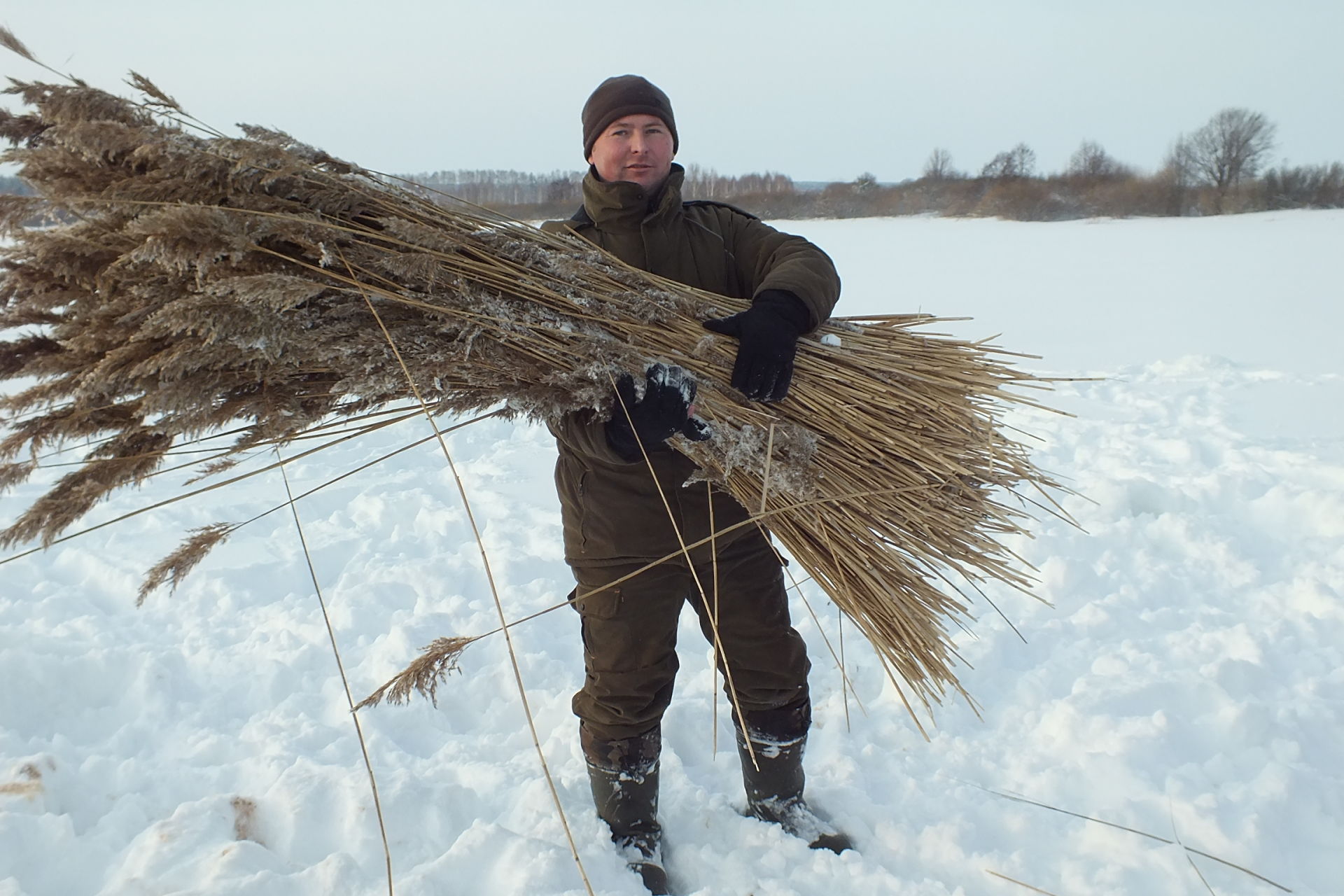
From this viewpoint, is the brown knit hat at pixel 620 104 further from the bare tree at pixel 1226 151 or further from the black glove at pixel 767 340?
the bare tree at pixel 1226 151

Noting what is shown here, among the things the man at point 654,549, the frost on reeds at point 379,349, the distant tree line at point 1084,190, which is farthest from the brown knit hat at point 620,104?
the distant tree line at point 1084,190

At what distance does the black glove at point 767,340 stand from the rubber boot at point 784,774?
0.73 m

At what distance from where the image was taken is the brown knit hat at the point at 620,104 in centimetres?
155

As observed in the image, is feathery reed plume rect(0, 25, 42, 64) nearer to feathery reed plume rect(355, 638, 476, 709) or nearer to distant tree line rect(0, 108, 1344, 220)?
feathery reed plume rect(355, 638, 476, 709)

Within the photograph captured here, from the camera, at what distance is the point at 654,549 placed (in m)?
1.56

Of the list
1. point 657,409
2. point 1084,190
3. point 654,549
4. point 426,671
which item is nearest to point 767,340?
point 657,409

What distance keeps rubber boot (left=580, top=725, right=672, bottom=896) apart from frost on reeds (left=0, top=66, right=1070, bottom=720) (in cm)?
40

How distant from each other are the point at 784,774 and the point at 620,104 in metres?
1.43

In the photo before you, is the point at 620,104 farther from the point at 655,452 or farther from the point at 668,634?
the point at 668,634

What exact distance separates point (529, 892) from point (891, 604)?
87 cm

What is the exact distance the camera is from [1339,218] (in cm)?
1623

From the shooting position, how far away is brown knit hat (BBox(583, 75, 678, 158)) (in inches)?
61.1

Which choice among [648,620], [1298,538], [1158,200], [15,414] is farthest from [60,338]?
[1158,200]

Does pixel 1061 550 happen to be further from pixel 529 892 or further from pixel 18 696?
pixel 18 696
